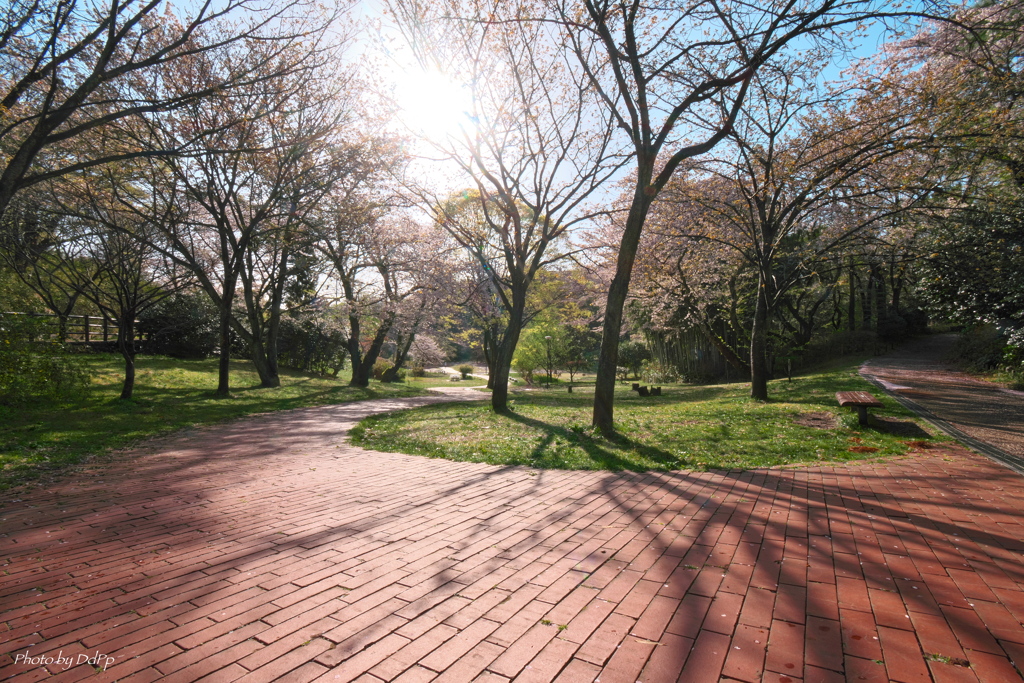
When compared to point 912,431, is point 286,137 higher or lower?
higher

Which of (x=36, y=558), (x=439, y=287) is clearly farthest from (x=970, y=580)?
(x=439, y=287)

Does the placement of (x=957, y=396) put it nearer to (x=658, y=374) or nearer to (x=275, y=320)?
(x=658, y=374)

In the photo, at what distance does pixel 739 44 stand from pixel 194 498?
10.2 m

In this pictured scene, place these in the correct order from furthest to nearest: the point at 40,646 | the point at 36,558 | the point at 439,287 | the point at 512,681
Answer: the point at 439,287
the point at 36,558
the point at 40,646
the point at 512,681

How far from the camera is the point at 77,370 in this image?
976 cm

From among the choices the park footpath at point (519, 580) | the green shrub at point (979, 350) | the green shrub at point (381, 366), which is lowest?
the park footpath at point (519, 580)

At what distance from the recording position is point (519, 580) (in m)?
3.04

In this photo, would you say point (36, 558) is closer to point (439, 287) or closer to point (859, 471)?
point (859, 471)

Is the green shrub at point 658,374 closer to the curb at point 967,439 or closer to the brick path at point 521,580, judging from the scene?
the curb at point 967,439

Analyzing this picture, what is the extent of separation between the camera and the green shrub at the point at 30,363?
8445 mm

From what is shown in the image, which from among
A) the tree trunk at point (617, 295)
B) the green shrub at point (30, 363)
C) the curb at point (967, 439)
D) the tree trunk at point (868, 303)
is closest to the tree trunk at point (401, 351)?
the green shrub at point (30, 363)

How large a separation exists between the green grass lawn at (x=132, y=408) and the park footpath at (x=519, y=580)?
2.12 metres

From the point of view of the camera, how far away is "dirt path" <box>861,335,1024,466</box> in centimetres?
745

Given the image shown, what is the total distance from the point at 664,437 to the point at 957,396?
27.4 ft
